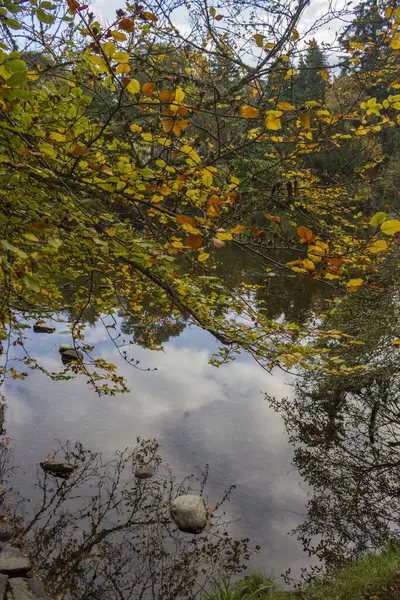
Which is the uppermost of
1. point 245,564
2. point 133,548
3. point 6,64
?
point 6,64

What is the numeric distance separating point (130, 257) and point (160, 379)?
24.1 feet

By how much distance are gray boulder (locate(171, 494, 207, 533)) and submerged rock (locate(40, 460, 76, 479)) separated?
1.85 meters

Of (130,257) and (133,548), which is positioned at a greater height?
(130,257)

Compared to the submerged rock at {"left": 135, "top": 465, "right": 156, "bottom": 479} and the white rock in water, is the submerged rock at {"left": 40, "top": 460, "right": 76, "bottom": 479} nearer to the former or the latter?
the submerged rock at {"left": 135, "top": 465, "right": 156, "bottom": 479}

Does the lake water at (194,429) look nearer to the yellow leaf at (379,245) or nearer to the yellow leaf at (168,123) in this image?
the yellow leaf at (379,245)

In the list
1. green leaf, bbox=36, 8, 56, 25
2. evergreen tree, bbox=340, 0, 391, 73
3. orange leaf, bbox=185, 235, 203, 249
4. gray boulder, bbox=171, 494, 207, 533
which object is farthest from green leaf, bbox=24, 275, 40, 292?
gray boulder, bbox=171, 494, 207, 533

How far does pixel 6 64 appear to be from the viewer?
5.75ft

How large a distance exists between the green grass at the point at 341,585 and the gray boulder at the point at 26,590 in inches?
72.1

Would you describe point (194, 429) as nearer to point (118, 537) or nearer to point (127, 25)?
point (118, 537)

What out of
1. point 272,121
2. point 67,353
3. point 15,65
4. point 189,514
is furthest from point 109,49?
point 67,353

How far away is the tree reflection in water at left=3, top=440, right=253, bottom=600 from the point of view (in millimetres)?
4938

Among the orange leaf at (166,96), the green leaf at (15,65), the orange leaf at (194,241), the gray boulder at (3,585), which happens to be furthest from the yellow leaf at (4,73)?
the gray boulder at (3,585)

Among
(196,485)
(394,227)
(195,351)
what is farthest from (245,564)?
(195,351)

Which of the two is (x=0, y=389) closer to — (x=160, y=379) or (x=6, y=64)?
(x=160, y=379)
